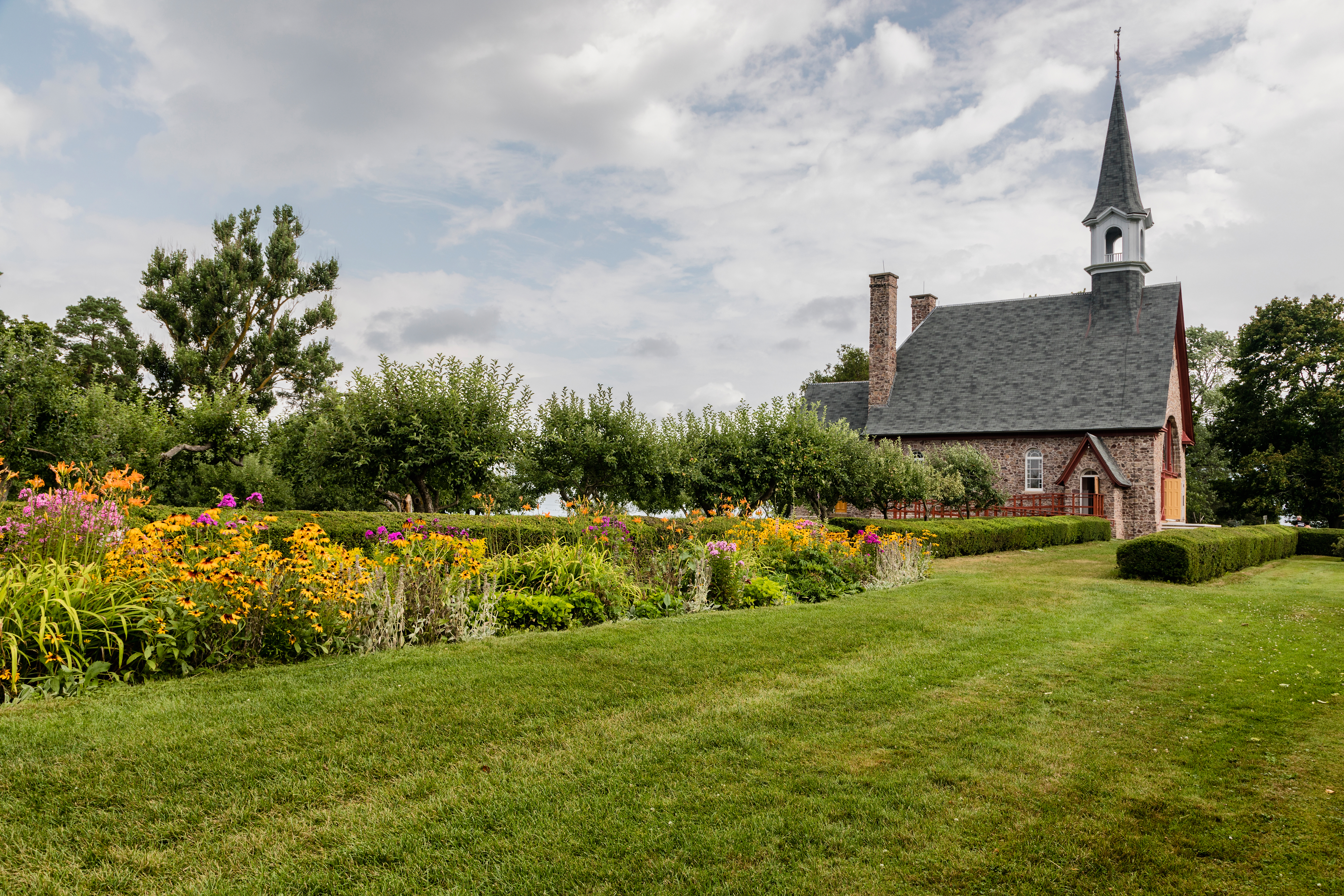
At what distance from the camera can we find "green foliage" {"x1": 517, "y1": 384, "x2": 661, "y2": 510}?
1983 centimetres

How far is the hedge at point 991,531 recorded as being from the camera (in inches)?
643

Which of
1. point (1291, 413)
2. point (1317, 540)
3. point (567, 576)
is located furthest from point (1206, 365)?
point (567, 576)

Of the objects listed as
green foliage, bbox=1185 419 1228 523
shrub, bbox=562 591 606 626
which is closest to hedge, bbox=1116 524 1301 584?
shrub, bbox=562 591 606 626

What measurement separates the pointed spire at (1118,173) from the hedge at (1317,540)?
1335 centimetres

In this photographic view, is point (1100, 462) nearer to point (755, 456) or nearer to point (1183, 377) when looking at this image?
point (1183, 377)

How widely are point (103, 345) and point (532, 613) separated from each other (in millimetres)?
29075

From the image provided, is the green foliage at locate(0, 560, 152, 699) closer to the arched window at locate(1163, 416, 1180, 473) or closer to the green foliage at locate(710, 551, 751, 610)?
the green foliage at locate(710, 551, 751, 610)

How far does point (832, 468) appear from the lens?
826 inches

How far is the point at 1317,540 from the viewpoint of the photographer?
2181cm

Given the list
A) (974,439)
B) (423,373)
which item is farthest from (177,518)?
(974,439)

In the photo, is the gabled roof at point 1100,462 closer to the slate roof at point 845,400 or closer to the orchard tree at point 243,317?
the slate roof at point 845,400

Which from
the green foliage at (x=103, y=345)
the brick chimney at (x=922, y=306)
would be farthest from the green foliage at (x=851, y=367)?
the green foliage at (x=103, y=345)

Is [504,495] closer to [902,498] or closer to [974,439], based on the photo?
Result: [902,498]

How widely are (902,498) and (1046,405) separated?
10.3 metres
